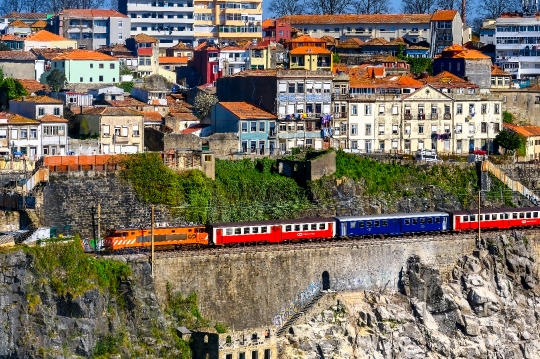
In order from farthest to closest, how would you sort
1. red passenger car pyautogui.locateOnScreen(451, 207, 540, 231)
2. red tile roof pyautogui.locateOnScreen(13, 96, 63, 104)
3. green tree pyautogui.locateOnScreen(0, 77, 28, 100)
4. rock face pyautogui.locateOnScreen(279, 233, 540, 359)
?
green tree pyautogui.locateOnScreen(0, 77, 28, 100) < red tile roof pyautogui.locateOnScreen(13, 96, 63, 104) < red passenger car pyautogui.locateOnScreen(451, 207, 540, 231) < rock face pyautogui.locateOnScreen(279, 233, 540, 359)

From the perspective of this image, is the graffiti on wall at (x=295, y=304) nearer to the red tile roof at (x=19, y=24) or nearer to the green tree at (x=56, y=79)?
the green tree at (x=56, y=79)

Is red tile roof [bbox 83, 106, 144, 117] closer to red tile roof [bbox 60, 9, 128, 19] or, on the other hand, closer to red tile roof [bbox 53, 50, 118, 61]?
red tile roof [bbox 53, 50, 118, 61]

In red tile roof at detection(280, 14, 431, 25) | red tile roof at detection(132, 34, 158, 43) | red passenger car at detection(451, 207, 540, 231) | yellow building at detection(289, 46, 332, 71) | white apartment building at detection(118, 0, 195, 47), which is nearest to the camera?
red passenger car at detection(451, 207, 540, 231)

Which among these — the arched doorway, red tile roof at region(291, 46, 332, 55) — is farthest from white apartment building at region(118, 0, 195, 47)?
the arched doorway

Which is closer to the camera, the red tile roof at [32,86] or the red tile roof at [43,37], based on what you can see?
the red tile roof at [32,86]

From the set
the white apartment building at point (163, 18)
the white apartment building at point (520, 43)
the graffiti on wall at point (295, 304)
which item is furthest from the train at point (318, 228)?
the white apartment building at point (163, 18)

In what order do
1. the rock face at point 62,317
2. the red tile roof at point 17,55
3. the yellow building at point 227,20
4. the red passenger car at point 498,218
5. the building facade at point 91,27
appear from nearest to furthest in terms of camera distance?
the rock face at point 62,317
the red passenger car at point 498,218
the red tile roof at point 17,55
the building facade at point 91,27
the yellow building at point 227,20

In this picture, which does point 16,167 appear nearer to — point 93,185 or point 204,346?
point 93,185
